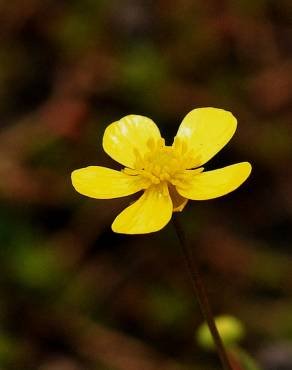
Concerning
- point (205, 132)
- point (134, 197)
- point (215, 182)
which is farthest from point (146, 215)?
point (134, 197)

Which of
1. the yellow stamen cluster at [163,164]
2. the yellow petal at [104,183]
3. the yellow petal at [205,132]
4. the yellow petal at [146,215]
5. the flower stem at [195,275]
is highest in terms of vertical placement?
the yellow petal at [205,132]

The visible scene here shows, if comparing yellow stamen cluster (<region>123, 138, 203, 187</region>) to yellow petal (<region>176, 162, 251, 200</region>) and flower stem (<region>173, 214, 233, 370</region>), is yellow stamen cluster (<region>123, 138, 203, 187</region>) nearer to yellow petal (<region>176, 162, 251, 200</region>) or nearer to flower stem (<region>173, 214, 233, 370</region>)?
yellow petal (<region>176, 162, 251, 200</region>)

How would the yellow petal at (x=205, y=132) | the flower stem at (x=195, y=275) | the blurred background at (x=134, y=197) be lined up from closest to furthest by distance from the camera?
the flower stem at (x=195, y=275), the yellow petal at (x=205, y=132), the blurred background at (x=134, y=197)

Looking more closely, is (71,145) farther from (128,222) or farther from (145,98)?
(128,222)

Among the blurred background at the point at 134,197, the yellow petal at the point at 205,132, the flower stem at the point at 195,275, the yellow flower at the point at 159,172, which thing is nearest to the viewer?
the flower stem at the point at 195,275

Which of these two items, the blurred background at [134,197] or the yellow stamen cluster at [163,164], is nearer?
the yellow stamen cluster at [163,164]

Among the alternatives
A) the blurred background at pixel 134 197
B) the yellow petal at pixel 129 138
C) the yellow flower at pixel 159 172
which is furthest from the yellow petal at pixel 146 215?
the blurred background at pixel 134 197

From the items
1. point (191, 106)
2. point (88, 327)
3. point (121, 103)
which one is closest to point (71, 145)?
point (121, 103)

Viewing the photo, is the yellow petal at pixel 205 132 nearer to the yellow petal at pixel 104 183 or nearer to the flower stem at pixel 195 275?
the yellow petal at pixel 104 183
